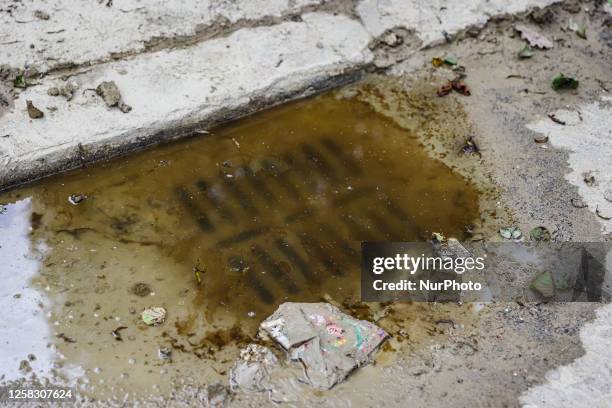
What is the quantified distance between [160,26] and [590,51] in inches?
106

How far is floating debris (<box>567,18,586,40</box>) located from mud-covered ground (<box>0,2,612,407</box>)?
1.4 inches

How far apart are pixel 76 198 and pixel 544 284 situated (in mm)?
2302

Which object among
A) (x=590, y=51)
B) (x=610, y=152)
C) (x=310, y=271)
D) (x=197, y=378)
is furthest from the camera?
(x=590, y=51)

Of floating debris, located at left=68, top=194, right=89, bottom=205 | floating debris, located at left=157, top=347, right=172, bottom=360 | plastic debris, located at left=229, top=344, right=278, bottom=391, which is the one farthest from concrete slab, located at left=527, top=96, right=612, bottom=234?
floating debris, located at left=68, top=194, right=89, bottom=205

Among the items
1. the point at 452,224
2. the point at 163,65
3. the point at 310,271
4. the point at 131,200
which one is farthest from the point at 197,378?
the point at 163,65

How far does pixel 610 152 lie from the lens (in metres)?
3.65

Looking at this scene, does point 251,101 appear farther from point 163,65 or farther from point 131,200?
point 131,200

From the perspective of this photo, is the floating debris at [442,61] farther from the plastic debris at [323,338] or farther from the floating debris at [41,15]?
the floating debris at [41,15]

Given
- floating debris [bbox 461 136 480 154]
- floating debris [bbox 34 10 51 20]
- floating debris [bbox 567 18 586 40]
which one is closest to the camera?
floating debris [bbox 461 136 480 154]

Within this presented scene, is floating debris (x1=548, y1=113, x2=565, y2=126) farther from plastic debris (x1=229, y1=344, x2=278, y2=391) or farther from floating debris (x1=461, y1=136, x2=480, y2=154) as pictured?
plastic debris (x1=229, y1=344, x2=278, y2=391)

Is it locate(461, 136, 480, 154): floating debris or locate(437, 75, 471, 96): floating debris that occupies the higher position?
locate(437, 75, 471, 96): floating debris

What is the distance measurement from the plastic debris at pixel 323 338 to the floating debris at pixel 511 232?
85 centimetres

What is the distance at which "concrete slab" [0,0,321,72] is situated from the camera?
3746mm

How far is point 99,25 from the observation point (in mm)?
3891
